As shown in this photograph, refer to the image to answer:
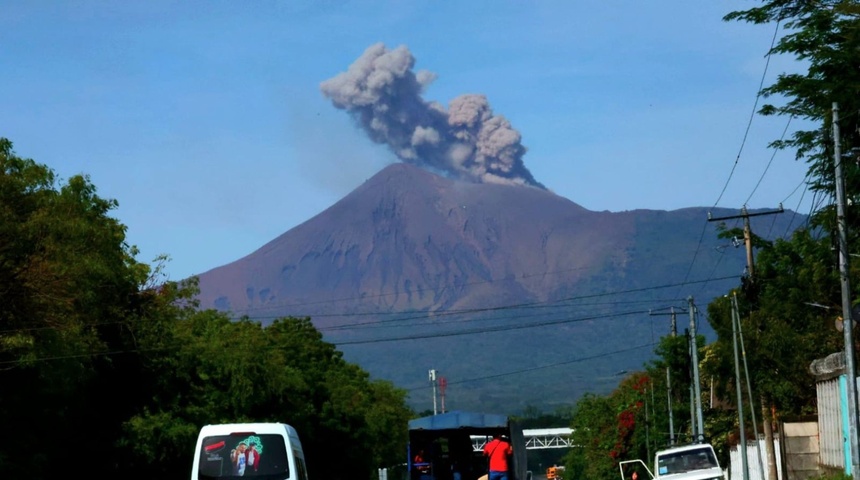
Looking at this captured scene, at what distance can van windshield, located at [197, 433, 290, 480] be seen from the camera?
25.2 metres

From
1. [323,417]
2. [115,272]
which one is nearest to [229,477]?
[115,272]

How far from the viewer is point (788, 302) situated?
223 ft

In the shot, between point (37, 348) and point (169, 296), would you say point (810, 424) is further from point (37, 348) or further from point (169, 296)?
point (169, 296)

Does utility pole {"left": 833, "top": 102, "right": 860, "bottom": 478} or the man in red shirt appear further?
utility pole {"left": 833, "top": 102, "right": 860, "bottom": 478}

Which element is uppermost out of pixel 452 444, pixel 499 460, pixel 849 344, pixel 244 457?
pixel 849 344

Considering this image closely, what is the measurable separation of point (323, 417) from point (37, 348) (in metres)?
47.9

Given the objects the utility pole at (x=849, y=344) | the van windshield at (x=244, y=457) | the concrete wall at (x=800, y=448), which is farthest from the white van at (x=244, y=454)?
the concrete wall at (x=800, y=448)

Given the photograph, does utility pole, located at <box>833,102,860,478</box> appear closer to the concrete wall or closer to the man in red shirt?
the man in red shirt

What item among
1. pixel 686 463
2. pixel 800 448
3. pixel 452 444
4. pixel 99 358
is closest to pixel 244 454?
pixel 452 444

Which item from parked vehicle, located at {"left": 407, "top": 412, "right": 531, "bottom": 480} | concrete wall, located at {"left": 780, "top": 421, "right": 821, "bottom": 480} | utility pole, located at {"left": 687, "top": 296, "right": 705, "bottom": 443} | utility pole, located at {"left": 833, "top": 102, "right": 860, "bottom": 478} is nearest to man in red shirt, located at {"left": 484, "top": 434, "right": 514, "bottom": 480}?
parked vehicle, located at {"left": 407, "top": 412, "right": 531, "bottom": 480}

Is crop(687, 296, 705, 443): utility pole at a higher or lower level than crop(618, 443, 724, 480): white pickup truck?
higher

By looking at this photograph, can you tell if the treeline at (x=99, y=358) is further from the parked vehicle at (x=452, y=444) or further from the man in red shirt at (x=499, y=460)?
the man in red shirt at (x=499, y=460)

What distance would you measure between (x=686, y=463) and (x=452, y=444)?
32.1 ft

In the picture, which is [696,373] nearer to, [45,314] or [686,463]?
[686,463]
